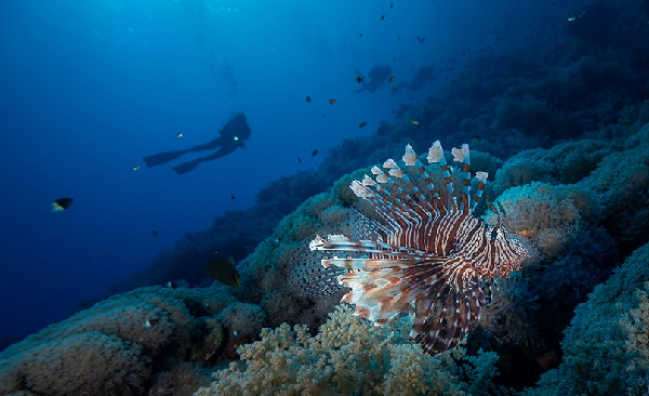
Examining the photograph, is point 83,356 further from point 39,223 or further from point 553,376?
point 39,223

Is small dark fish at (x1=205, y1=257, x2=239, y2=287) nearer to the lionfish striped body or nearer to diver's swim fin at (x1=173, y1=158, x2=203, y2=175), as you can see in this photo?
the lionfish striped body

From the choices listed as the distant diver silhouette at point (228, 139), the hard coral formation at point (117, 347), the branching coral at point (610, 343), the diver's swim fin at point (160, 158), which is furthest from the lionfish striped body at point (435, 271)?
the diver's swim fin at point (160, 158)

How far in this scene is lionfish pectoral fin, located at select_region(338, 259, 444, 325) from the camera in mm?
2066

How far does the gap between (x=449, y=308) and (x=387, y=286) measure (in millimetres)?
530

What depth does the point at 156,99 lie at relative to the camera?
83000 mm

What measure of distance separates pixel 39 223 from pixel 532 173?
89.8 m

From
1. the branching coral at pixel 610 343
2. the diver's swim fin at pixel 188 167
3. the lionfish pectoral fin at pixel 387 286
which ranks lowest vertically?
the branching coral at pixel 610 343

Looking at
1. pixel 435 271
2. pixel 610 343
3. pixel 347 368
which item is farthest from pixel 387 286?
pixel 610 343

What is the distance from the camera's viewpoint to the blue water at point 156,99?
49.3m

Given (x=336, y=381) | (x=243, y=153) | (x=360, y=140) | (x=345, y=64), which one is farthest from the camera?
(x=243, y=153)

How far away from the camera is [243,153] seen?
10031cm

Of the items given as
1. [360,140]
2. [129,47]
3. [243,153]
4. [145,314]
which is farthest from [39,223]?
[145,314]

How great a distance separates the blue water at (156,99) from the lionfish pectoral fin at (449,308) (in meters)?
38.5

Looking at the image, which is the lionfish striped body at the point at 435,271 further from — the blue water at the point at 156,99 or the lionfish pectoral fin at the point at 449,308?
the blue water at the point at 156,99
